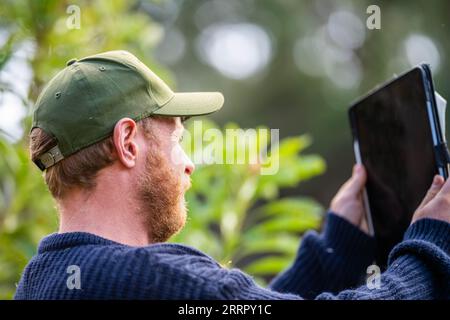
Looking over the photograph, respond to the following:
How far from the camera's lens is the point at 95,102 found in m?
1.41

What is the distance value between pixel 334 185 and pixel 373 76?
5.91ft

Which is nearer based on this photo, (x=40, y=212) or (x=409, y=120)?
(x=409, y=120)

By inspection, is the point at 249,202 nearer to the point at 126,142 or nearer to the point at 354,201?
the point at 354,201

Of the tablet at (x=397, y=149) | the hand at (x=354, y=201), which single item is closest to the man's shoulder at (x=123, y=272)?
the tablet at (x=397, y=149)

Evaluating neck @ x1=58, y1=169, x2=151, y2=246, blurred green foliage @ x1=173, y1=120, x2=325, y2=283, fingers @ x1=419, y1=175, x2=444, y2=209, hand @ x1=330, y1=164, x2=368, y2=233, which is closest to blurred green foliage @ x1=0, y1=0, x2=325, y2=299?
blurred green foliage @ x1=173, y1=120, x2=325, y2=283

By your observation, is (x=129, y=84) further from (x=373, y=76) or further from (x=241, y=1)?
(x=241, y=1)

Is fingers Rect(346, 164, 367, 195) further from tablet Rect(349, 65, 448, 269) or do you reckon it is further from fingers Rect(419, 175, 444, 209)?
fingers Rect(419, 175, 444, 209)

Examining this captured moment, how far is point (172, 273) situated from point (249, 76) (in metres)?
7.60

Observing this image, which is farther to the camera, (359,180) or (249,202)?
(249,202)

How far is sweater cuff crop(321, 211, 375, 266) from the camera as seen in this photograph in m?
1.92

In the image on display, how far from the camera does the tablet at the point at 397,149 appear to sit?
1540 mm

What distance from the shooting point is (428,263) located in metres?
1.40

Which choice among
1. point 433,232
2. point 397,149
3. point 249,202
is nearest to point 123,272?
point 433,232
